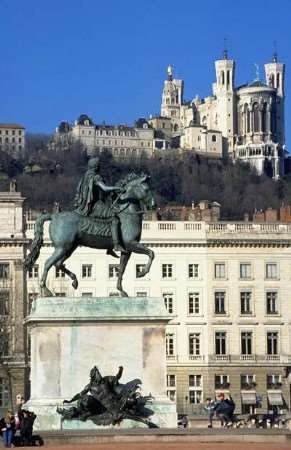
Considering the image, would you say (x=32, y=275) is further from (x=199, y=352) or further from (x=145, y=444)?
(x=145, y=444)

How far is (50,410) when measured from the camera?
4016 cm

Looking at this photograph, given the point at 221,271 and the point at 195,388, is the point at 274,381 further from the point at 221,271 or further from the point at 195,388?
the point at 221,271

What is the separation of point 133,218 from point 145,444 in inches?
260

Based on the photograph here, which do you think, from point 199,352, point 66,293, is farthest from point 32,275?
point 199,352

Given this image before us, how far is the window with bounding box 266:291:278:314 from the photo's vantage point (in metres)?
107

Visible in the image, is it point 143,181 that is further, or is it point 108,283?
point 108,283

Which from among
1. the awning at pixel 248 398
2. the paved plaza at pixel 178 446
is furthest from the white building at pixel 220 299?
the paved plaza at pixel 178 446

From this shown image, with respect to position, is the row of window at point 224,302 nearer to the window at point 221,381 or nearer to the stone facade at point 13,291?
the window at point 221,381

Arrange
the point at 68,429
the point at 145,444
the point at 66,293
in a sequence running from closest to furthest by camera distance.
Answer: the point at 145,444, the point at 68,429, the point at 66,293

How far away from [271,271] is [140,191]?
66572 millimetres

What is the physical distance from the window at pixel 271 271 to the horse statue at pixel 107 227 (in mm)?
66029

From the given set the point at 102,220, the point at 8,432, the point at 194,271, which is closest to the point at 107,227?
the point at 102,220

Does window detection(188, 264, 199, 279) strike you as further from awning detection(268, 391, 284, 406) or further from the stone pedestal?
the stone pedestal

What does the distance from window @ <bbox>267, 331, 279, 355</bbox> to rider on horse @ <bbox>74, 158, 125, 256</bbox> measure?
2596 inches
